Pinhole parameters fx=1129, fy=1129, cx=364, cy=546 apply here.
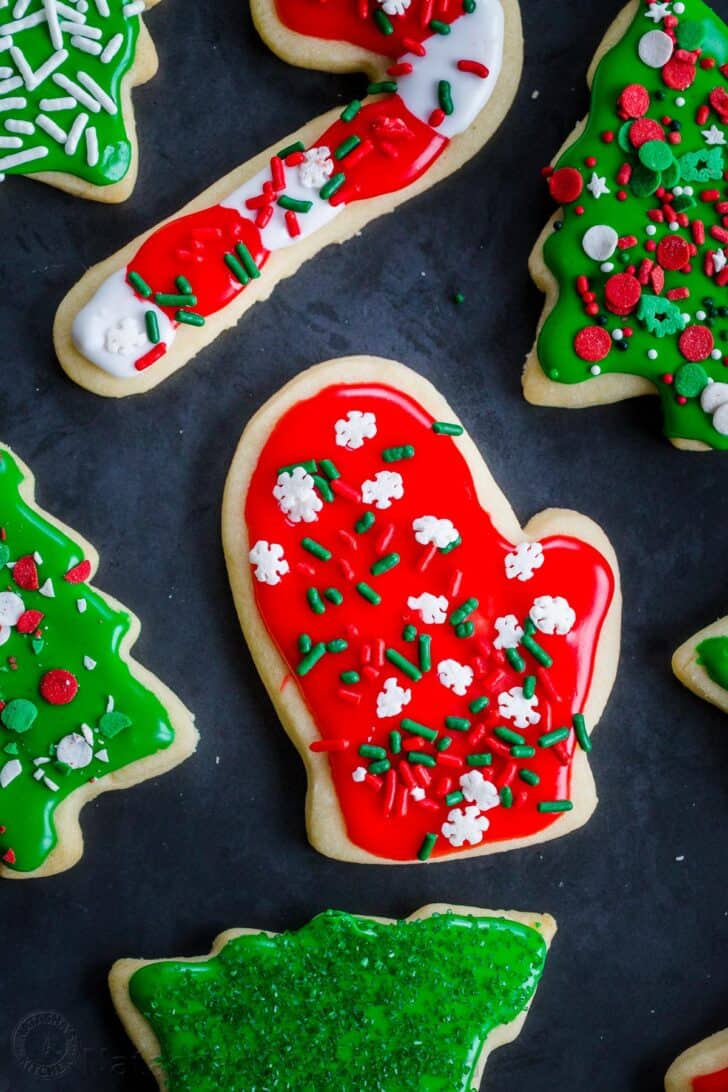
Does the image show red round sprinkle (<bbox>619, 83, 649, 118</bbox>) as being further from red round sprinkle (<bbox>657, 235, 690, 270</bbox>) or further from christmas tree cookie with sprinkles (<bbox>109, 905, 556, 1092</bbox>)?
christmas tree cookie with sprinkles (<bbox>109, 905, 556, 1092</bbox>)

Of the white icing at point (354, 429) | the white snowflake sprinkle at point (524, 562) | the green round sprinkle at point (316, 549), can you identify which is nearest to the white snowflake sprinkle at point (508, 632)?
the white snowflake sprinkle at point (524, 562)

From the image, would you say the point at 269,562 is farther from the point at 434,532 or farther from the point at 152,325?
the point at 152,325

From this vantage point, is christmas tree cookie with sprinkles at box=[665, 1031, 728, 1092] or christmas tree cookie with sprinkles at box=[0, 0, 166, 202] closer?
christmas tree cookie with sprinkles at box=[0, 0, 166, 202]

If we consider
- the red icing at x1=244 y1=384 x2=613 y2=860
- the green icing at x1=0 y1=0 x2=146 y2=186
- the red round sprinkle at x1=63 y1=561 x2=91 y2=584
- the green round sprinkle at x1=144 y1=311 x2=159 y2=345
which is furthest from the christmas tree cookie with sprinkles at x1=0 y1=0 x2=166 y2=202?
the red round sprinkle at x1=63 y1=561 x2=91 y2=584

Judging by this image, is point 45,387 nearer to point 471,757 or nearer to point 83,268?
point 83,268

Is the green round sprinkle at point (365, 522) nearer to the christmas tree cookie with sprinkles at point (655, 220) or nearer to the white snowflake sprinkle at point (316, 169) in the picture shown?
the christmas tree cookie with sprinkles at point (655, 220)

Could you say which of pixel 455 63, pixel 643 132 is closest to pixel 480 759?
pixel 643 132
